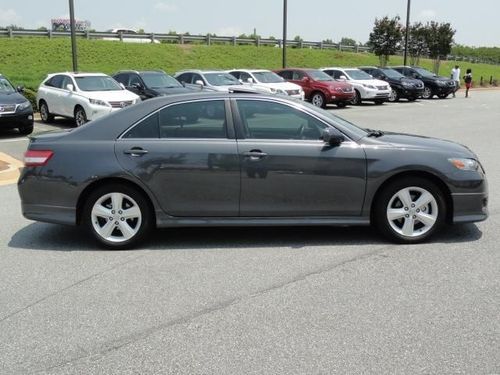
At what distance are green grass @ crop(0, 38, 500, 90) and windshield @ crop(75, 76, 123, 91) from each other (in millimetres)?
15617

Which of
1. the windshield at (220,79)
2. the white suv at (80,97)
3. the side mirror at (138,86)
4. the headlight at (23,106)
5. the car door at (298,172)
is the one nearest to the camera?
the car door at (298,172)

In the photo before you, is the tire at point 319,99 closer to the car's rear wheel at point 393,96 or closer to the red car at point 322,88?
the red car at point 322,88

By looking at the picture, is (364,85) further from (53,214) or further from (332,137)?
(53,214)

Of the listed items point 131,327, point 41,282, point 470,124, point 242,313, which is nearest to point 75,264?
point 41,282

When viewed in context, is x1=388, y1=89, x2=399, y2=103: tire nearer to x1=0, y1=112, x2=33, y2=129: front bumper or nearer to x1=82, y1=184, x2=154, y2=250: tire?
x1=0, y1=112, x2=33, y2=129: front bumper

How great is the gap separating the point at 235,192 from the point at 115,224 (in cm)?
119

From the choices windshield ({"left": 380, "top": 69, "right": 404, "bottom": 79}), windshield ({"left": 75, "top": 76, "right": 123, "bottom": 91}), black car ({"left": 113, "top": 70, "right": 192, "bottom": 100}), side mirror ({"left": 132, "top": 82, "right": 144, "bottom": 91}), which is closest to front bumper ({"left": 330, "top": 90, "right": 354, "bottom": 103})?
windshield ({"left": 380, "top": 69, "right": 404, "bottom": 79})

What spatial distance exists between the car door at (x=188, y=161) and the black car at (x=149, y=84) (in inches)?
526

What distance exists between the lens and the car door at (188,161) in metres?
5.45

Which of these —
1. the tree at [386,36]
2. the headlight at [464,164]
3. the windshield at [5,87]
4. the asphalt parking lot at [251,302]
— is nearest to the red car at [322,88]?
the windshield at [5,87]

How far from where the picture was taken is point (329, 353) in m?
3.47

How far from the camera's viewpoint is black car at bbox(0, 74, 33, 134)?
14242mm

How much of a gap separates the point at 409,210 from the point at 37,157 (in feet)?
11.8

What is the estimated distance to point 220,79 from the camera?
2138cm
